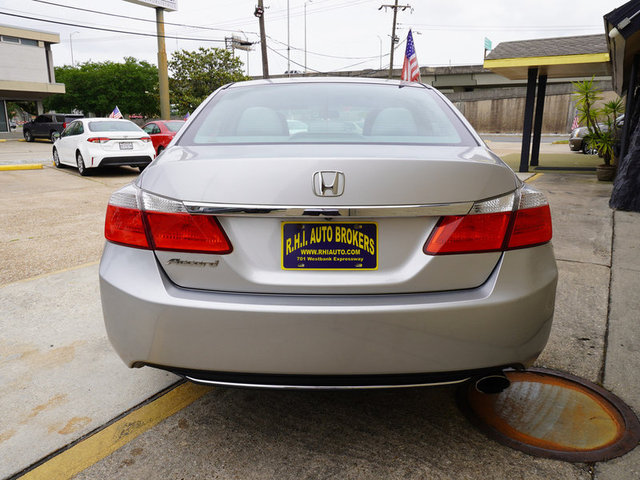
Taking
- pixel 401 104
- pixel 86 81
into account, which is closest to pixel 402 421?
pixel 401 104

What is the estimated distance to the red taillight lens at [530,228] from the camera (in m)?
1.90

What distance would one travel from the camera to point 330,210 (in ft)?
5.74

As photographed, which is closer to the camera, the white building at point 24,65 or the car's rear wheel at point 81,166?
the car's rear wheel at point 81,166

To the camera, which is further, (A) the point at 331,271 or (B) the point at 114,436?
(B) the point at 114,436

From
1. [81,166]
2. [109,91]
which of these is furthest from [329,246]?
[109,91]

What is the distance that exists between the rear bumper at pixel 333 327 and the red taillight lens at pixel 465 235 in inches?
4.0

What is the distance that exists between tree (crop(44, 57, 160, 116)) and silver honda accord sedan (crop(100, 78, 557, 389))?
182ft

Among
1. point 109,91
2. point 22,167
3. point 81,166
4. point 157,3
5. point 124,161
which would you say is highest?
point 157,3

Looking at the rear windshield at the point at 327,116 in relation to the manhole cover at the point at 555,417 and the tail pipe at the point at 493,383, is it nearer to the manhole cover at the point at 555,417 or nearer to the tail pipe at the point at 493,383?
the tail pipe at the point at 493,383

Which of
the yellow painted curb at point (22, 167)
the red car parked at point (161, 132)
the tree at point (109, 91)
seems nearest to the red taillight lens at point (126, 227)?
the yellow painted curb at point (22, 167)

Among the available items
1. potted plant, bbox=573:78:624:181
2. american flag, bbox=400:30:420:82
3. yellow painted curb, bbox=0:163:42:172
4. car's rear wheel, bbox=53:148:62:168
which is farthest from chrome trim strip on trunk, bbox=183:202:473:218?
car's rear wheel, bbox=53:148:62:168

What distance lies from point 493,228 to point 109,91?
2295 inches

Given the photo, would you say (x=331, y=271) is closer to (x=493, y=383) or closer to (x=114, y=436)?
(x=493, y=383)

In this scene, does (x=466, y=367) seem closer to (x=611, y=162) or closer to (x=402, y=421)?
(x=402, y=421)
